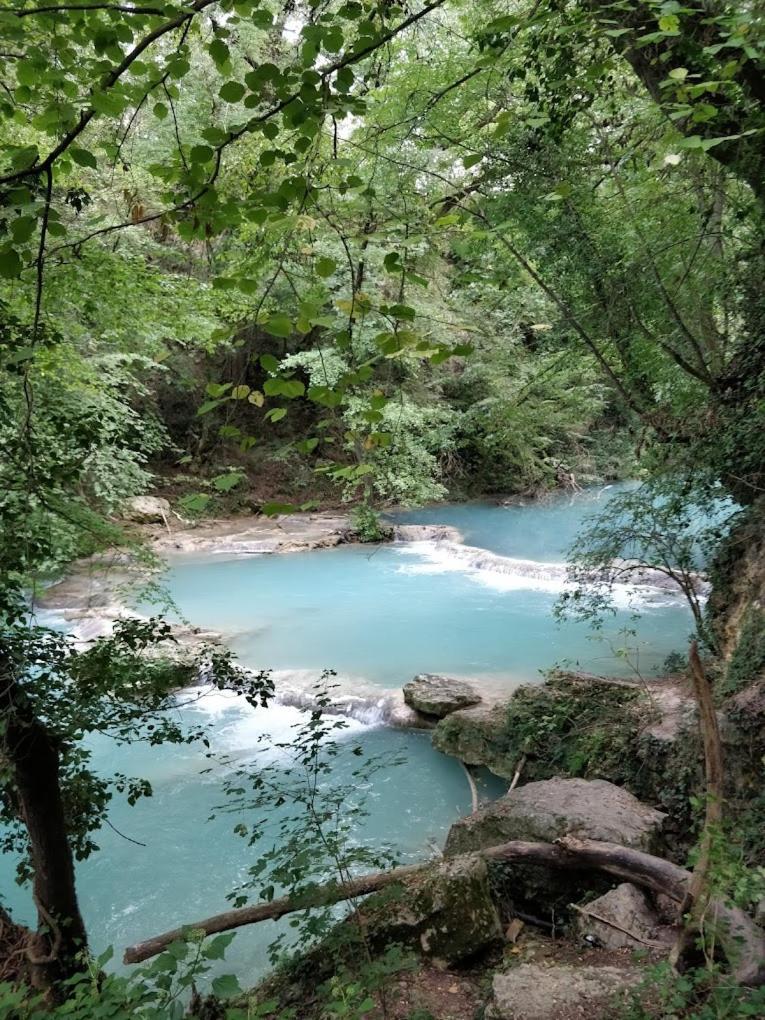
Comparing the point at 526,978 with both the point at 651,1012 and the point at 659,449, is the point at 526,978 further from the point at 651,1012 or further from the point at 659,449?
the point at 659,449

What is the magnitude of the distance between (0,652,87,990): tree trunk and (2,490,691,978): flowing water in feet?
3.14

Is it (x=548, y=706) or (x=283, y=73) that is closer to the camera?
(x=283, y=73)

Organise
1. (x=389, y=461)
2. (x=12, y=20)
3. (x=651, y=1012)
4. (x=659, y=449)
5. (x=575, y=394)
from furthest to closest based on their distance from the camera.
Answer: (x=389, y=461), (x=575, y=394), (x=659, y=449), (x=651, y=1012), (x=12, y=20)

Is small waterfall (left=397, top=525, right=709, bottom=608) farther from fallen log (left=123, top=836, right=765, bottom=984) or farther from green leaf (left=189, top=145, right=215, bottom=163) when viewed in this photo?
green leaf (left=189, top=145, right=215, bottom=163)

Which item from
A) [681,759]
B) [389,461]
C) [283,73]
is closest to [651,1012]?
[681,759]

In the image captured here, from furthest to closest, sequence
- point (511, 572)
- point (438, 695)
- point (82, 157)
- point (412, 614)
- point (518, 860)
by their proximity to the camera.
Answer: point (511, 572) → point (412, 614) → point (438, 695) → point (518, 860) → point (82, 157)

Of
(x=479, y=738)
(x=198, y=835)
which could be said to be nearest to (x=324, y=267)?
(x=198, y=835)

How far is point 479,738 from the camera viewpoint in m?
6.24

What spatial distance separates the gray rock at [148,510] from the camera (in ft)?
50.2

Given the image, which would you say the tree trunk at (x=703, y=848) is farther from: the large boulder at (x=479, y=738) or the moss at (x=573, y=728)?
the large boulder at (x=479, y=738)

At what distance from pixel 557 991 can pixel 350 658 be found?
21.0 feet

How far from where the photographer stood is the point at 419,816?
5734 millimetres

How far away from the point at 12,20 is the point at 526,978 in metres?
3.52

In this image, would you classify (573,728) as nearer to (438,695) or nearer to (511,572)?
(438,695)
